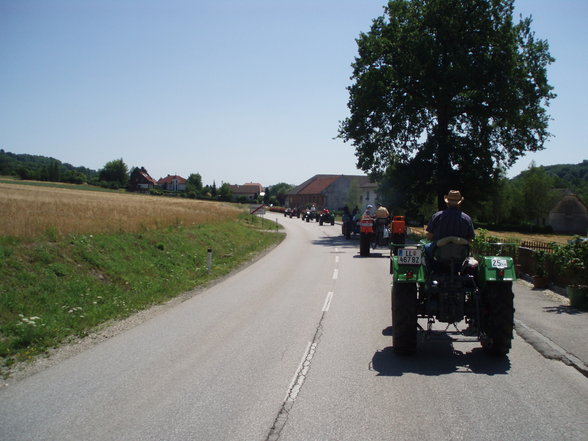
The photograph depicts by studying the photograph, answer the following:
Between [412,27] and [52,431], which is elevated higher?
[412,27]

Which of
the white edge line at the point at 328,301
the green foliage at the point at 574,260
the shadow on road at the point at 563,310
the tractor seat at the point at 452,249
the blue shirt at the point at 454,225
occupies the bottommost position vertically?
the white edge line at the point at 328,301

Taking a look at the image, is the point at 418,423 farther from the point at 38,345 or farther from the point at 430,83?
the point at 430,83

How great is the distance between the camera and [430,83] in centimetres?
3375

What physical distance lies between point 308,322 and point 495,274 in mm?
3644

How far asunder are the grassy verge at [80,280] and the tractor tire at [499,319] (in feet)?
21.0

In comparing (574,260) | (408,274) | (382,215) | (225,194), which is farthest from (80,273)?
(225,194)

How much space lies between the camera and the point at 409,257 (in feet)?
24.0

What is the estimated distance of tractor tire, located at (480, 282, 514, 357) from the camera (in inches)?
272

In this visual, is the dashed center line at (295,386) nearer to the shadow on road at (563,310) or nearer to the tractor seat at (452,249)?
the tractor seat at (452,249)

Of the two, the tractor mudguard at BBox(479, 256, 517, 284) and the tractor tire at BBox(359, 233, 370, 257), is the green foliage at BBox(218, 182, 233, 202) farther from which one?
the tractor mudguard at BBox(479, 256, 517, 284)

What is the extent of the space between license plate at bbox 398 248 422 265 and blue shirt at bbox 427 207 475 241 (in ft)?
1.20

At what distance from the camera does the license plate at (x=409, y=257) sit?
7277 mm

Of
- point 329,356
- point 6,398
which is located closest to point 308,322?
point 329,356

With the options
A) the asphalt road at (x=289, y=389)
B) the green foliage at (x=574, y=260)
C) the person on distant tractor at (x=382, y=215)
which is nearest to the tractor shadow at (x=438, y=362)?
the asphalt road at (x=289, y=389)
